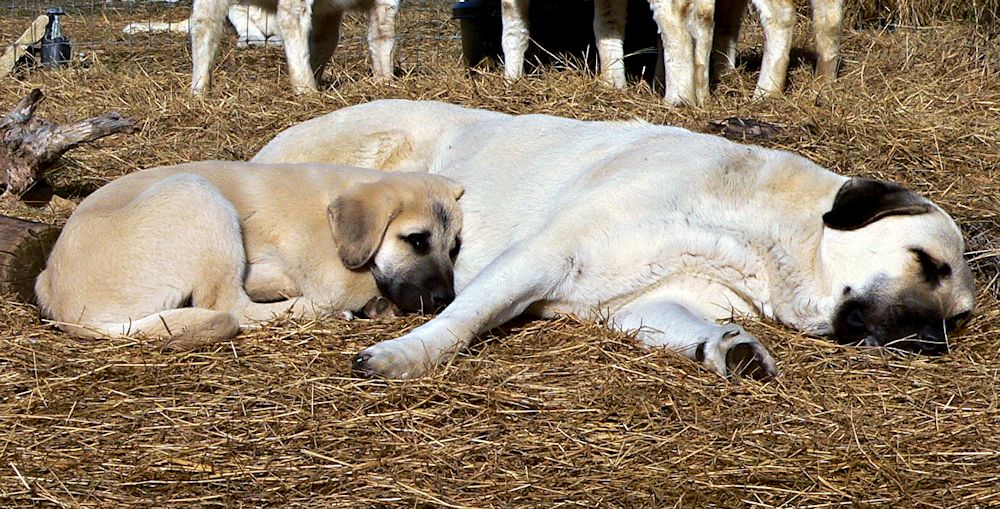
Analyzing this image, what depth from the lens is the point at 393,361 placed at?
363 centimetres

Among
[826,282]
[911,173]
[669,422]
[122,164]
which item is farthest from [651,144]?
[122,164]

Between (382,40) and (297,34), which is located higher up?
(297,34)

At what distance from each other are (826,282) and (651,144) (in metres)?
0.88

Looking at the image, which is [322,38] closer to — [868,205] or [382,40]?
[382,40]

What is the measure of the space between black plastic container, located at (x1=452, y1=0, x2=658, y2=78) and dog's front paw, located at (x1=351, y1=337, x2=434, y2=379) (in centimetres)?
627

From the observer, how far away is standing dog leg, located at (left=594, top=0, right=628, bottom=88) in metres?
8.71

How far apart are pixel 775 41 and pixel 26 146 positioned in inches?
201

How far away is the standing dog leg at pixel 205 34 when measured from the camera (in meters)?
8.81

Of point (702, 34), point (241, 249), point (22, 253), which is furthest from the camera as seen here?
point (702, 34)

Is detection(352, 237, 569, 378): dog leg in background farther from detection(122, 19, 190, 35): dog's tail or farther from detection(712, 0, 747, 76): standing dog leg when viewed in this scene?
detection(122, 19, 190, 35): dog's tail

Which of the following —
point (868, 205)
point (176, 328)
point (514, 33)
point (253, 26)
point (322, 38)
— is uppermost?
point (868, 205)

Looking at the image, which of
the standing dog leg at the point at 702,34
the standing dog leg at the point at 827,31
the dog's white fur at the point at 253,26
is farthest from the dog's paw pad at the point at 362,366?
the dog's white fur at the point at 253,26

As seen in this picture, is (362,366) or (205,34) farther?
(205,34)

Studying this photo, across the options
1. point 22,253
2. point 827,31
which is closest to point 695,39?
point 827,31
